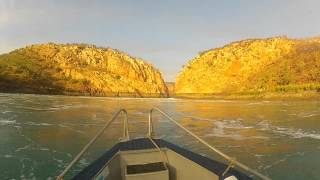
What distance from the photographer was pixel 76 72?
12175 cm

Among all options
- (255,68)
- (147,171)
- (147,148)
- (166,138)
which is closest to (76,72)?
(255,68)

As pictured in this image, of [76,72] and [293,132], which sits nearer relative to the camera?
[293,132]

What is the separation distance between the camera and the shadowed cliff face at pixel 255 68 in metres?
95.2

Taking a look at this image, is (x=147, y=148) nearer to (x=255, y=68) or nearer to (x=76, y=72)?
(x=255, y=68)

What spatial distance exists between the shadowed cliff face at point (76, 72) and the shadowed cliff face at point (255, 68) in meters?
19.5

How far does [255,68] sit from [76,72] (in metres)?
61.3

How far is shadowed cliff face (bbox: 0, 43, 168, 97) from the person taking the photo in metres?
97.5

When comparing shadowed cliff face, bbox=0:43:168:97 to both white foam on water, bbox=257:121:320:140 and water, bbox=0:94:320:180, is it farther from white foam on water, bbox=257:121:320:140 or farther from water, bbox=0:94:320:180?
white foam on water, bbox=257:121:320:140

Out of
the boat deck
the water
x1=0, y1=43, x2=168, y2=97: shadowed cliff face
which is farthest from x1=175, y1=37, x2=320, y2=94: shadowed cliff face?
the boat deck

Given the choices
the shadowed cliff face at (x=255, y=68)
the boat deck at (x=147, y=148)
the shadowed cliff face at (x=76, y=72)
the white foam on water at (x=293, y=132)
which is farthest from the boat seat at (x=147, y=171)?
the shadowed cliff face at (x=76, y=72)

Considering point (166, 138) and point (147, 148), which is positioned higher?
point (147, 148)

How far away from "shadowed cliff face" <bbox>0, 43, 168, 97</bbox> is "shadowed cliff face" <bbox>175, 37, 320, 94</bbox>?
19459 mm

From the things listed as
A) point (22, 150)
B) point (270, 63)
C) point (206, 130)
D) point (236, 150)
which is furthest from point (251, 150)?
point (270, 63)

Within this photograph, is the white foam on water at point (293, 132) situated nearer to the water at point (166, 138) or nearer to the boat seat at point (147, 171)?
the water at point (166, 138)
